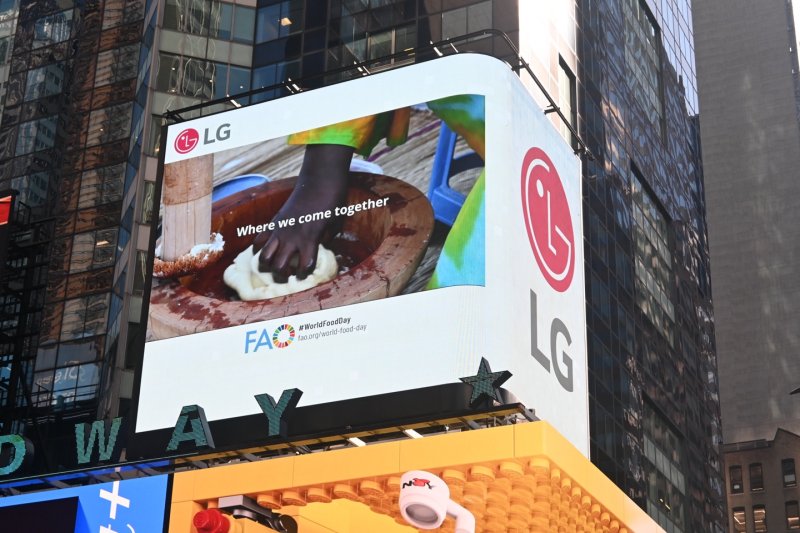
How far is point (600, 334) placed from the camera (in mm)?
61531

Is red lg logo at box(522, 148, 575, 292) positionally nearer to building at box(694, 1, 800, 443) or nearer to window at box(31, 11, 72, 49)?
window at box(31, 11, 72, 49)

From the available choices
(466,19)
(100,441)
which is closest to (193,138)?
(100,441)

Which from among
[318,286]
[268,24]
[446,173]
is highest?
[268,24]

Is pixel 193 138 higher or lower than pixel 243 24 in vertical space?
lower

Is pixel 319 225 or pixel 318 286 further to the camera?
pixel 319 225

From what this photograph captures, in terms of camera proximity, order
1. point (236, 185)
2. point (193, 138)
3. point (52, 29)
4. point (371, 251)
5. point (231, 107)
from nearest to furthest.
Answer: point (371, 251) < point (236, 185) < point (193, 138) < point (231, 107) < point (52, 29)

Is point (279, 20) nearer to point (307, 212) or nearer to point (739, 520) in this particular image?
point (307, 212)

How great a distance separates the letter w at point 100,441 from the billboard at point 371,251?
116cm

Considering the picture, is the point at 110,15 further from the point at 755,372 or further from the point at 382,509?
the point at 755,372

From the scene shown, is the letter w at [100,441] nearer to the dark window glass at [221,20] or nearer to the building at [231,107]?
the building at [231,107]

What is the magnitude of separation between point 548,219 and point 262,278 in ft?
21.9

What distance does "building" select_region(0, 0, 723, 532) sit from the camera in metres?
56.0

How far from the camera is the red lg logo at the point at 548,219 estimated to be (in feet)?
92.4

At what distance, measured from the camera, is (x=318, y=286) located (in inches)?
1093
